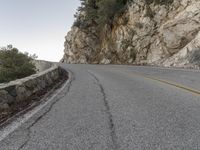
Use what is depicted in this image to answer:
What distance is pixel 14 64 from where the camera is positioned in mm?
32750

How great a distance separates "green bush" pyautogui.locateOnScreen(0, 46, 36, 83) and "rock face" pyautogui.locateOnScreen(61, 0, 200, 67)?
11341mm

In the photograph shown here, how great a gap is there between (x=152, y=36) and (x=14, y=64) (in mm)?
14320

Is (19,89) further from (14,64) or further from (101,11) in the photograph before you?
(101,11)

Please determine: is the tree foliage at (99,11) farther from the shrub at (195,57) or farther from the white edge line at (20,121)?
the white edge line at (20,121)

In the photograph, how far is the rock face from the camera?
27953 mm

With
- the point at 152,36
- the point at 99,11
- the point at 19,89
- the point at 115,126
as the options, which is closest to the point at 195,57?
the point at 152,36

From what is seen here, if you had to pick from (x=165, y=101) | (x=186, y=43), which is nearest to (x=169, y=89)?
(x=165, y=101)

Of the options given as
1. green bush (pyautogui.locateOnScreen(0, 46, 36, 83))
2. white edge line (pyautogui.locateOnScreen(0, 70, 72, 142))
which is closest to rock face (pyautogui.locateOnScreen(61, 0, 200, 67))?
green bush (pyautogui.locateOnScreen(0, 46, 36, 83))

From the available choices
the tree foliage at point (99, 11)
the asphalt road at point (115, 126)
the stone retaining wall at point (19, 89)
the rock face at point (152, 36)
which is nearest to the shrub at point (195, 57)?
the rock face at point (152, 36)

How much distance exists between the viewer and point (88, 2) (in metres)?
52.6

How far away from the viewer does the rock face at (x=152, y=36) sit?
91.7 ft

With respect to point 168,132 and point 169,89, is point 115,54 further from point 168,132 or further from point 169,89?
point 168,132

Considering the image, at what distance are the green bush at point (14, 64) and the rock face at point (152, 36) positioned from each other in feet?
37.2

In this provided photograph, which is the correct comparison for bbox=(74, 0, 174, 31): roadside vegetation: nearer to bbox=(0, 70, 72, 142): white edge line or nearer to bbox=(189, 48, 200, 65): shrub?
bbox=(189, 48, 200, 65): shrub
